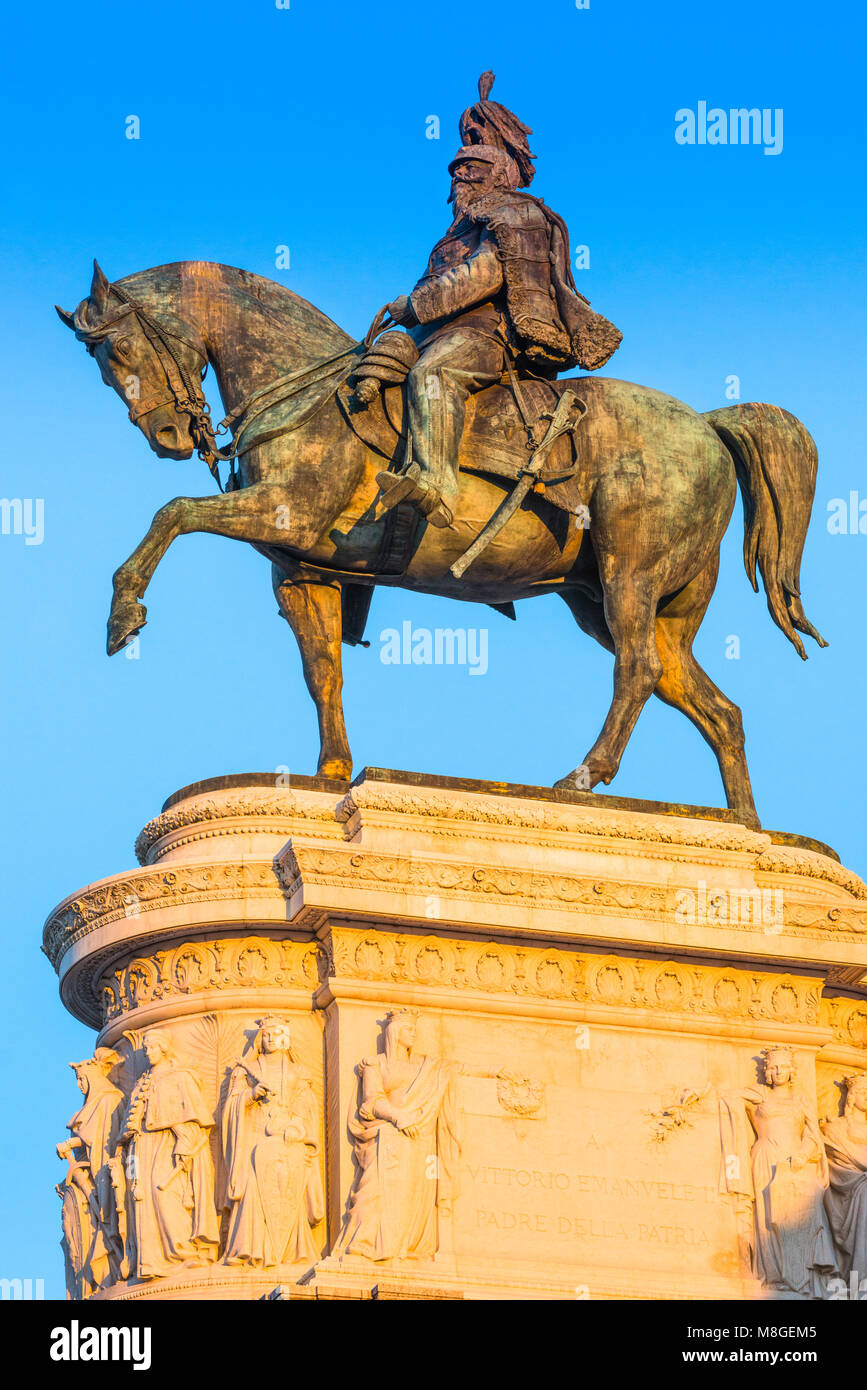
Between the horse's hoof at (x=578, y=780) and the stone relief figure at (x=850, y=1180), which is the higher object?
the horse's hoof at (x=578, y=780)

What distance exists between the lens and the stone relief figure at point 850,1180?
23.8 m

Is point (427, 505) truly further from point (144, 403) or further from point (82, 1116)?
point (82, 1116)

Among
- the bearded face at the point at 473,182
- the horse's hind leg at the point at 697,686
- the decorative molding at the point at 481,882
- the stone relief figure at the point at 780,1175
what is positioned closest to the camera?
the decorative molding at the point at 481,882

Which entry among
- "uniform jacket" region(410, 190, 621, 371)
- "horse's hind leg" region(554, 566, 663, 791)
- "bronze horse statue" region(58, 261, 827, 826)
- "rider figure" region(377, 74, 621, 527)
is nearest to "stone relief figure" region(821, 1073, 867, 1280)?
"bronze horse statue" region(58, 261, 827, 826)

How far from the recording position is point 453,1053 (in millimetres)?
23234

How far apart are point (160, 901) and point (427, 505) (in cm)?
418

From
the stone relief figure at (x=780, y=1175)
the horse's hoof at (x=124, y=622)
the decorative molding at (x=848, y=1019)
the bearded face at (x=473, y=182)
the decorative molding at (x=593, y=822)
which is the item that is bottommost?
the stone relief figure at (x=780, y=1175)

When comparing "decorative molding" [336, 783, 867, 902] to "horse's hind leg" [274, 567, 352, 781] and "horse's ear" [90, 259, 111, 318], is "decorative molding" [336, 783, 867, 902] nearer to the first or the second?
"horse's hind leg" [274, 567, 352, 781]

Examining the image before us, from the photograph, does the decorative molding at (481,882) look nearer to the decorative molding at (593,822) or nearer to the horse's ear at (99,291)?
the decorative molding at (593,822)

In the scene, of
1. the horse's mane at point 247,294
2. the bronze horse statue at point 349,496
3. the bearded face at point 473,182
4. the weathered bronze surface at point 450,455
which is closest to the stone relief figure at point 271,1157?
the bronze horse statue at point 349,496

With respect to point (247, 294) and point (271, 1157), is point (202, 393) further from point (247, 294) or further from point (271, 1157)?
point (271, 1157)

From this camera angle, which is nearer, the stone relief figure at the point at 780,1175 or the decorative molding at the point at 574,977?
the decorative molding at the point at 574,977

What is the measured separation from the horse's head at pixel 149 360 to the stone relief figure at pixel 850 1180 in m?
8.15

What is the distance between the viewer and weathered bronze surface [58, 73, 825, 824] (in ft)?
83.2
